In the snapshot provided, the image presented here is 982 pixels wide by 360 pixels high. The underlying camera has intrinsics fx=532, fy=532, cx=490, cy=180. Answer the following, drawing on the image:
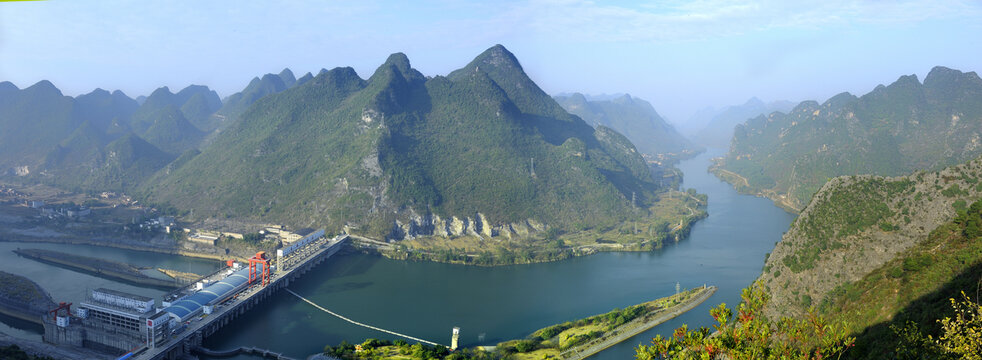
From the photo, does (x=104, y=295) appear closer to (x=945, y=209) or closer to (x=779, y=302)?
(x=779, y=302)

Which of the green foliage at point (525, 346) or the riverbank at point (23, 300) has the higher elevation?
the riverbank at point (23, 300)

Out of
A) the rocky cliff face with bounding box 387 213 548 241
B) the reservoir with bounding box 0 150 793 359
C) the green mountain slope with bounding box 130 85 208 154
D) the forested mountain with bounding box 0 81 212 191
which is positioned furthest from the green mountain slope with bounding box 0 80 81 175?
the rocky cliff face with bounding box 387 213 548 241

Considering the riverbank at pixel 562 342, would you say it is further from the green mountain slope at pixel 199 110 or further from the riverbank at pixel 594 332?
the green mountain slope at pixel 199 110

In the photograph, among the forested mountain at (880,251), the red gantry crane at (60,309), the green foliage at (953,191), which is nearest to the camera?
the forested mountain at (880,251)

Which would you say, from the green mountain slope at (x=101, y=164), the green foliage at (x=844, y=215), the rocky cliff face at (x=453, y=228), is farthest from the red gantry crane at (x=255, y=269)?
the green mountain slope at (x=101, y=164)

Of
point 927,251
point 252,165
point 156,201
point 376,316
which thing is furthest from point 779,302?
point 156,201

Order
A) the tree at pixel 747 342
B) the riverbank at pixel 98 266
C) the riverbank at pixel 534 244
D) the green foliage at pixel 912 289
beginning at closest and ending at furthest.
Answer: the tree at pixel 747 342, the green foliage at pixel 912 289, the riverbank at pixel 98 266, the riverbank at pixel 534 244

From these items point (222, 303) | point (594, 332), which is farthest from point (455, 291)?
point (222, 303)
